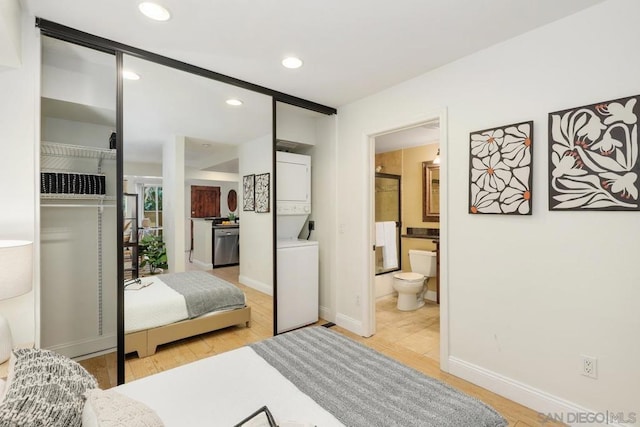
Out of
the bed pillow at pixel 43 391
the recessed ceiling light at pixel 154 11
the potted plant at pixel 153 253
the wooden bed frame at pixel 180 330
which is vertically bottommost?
the wooden bed frame at pixel 180 330

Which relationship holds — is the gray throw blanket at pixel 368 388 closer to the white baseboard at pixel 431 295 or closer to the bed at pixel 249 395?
the bed at pixel 249 395

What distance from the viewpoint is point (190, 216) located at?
2561 mm

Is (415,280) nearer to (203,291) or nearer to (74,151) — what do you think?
(203,291)

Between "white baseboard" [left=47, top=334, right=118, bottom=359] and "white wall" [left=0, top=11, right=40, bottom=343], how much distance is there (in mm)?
401

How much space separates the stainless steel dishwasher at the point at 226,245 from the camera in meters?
2.80

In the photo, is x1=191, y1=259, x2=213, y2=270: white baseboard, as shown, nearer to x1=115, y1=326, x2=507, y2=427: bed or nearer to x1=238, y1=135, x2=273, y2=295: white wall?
x1=238, y1=135, x2=273, y2=295: white wall

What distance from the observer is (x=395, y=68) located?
2.52 metres

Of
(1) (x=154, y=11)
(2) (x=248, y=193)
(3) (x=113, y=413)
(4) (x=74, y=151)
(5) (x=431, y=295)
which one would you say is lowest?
(5) (x=431, y=295)

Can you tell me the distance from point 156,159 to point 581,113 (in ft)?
9.26

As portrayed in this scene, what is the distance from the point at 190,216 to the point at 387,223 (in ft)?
9.73

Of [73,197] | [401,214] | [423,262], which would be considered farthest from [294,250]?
[401,214]

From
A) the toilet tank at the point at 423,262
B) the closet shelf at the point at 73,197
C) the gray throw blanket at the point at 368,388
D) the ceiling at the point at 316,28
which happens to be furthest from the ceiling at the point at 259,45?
the toilet tank at the point at 423,262

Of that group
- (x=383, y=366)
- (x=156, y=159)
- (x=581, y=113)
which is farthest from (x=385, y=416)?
(x=156, y=159)

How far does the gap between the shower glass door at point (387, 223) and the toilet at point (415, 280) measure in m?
0.31
